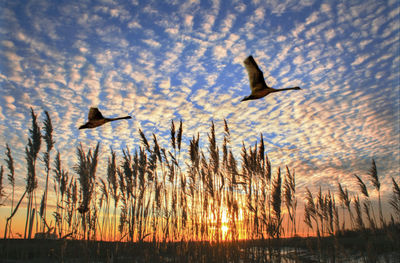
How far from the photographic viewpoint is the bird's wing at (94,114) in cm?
383

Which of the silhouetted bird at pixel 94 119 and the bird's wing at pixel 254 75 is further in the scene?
the silhouetted bird at pixel 94 119

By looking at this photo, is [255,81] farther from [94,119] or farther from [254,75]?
[94,119]

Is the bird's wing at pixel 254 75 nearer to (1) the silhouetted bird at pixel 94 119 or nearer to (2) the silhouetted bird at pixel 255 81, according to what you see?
(2) the silhouetted bird at pixel 255 81

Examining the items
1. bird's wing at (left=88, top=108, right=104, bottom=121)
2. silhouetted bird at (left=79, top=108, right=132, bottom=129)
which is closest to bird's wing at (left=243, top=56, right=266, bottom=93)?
silhouetted bird at (left=79, top=108, right=132, bottom=129)

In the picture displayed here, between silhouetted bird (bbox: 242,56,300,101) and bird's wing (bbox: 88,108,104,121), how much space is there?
2.24 metres

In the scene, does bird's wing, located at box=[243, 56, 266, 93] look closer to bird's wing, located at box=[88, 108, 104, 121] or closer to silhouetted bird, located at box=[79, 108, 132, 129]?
silhouetted bird, located at box=[79, 108, 132, 129]

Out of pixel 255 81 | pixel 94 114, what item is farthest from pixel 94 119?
pixel 255 81

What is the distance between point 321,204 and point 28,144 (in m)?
8.32

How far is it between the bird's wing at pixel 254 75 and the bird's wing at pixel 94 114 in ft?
7.65

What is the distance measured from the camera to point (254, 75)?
10.8ft

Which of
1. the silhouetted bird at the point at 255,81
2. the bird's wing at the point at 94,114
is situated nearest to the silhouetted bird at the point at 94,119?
the bird's wing at the point at 94,114

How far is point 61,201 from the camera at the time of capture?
6.85 m

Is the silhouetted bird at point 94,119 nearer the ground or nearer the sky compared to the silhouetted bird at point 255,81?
nearer the ground

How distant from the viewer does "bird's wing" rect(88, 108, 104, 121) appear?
383 cm
